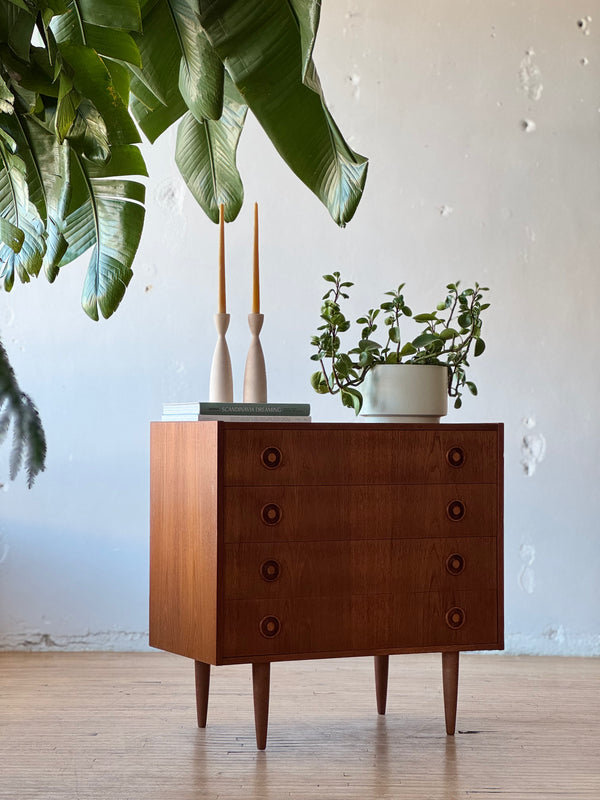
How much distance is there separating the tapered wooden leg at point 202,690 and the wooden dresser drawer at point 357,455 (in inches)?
19.5

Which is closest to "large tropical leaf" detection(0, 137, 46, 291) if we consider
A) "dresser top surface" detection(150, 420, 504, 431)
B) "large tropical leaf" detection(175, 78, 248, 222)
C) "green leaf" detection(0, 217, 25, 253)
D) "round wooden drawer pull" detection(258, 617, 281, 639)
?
"green leaf" detection(0, 217, 25, 253)

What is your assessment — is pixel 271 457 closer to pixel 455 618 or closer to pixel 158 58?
pixel 455 618

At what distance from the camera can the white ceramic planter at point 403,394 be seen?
7.16ft

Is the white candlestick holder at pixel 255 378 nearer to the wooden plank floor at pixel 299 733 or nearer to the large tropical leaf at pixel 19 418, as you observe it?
the wooden plank floor at pixel 299 733

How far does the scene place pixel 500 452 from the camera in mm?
2197

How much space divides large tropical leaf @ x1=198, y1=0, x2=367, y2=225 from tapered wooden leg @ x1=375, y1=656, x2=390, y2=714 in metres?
1.42

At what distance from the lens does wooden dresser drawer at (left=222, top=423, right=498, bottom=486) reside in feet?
6.49

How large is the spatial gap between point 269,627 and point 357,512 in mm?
303

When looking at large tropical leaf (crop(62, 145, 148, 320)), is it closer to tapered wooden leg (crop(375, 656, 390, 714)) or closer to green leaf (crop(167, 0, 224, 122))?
green leaf (crop(167, 0, 224, 122))

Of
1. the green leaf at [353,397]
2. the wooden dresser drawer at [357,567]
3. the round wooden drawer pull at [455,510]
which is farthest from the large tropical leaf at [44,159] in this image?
the round wooden drawer pull at [455,510]

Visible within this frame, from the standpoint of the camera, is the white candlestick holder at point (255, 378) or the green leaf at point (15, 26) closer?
the green leaf at point (15, 26)

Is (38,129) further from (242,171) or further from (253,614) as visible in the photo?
(242,171)

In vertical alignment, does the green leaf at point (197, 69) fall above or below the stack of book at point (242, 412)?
above

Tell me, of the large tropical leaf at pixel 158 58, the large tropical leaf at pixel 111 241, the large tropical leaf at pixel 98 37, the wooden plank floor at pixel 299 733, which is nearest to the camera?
the large tropical leaf at pixel 98 37
